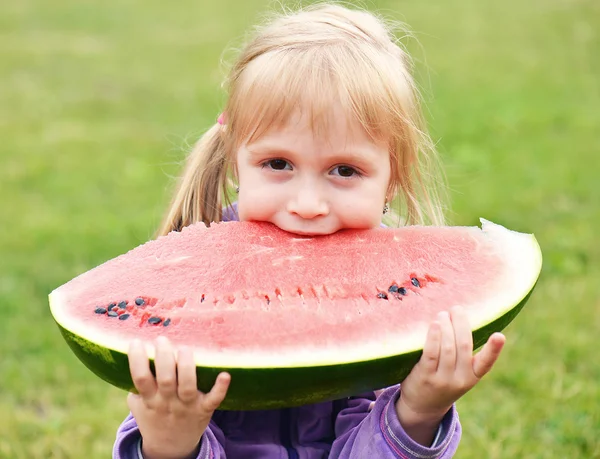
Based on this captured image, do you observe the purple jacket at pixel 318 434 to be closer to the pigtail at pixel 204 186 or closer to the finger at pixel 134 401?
the finger at pixel 134 401

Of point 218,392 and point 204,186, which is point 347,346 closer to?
point 218,392

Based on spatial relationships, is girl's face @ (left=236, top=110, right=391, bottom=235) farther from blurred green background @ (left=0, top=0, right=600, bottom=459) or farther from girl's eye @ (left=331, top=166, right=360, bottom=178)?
blurred green background @ (left=0, top=0, right=600, bottom=459)

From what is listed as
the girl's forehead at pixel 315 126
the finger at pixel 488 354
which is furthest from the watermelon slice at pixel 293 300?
the girl's forehead at pixel 315 126

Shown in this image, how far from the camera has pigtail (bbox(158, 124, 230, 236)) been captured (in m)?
2.78

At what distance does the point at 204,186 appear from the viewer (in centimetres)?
279

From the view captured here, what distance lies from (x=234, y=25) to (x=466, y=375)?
38.9 ft

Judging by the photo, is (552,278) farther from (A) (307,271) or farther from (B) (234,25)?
(B) (234,25)

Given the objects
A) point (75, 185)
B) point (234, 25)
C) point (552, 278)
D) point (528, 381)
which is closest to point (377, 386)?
point (528, 381)

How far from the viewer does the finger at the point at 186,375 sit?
1767 millimetres

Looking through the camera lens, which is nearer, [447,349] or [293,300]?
[447,349]

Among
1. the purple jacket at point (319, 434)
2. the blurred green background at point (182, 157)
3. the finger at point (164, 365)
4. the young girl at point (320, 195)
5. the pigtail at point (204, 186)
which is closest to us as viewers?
the finger at point (164, 365)

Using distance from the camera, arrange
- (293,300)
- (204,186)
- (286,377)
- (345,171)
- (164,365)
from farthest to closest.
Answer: (204,186), (345,171), (293,300), (286,377), (164,365)

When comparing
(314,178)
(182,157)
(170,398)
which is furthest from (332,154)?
(182,157)

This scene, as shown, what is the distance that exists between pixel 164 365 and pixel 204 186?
43.6 inches
